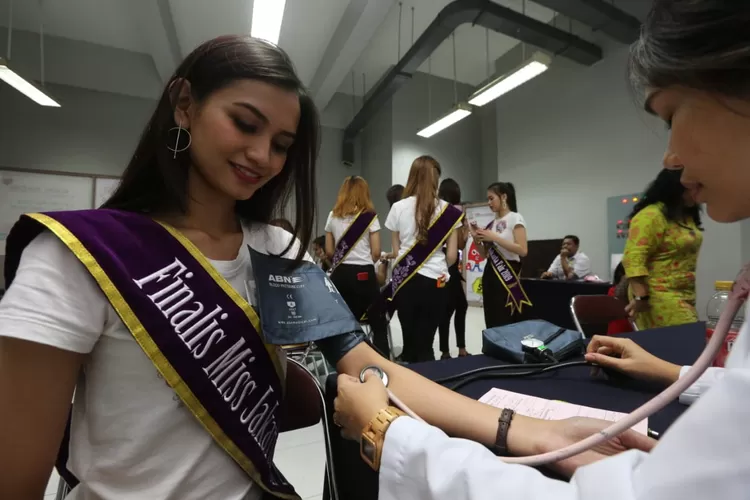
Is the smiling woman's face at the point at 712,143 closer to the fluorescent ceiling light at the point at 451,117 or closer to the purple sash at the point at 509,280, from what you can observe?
the purple sash at the point at 509,280

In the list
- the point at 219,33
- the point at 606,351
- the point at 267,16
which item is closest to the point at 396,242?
the point at 606,351

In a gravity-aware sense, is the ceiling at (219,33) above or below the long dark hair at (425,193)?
above

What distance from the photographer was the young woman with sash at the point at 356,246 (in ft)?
8.70

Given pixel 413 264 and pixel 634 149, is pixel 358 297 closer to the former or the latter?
pixel 413 264

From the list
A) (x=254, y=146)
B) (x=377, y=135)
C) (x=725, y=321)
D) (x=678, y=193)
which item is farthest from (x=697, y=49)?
(x=377, y=135)

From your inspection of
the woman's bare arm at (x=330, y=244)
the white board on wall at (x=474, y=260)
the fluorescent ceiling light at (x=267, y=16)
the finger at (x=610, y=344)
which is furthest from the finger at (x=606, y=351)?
the white board on wall at (x=474, y=260)

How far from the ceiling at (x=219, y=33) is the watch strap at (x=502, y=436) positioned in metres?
4.07

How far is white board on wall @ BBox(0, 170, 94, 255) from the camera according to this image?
4.57 meters

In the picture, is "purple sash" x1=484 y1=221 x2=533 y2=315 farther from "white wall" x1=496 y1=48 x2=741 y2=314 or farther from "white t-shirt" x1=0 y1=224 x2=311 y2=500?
"white wall" x1=496 y1=48 x2=741 y2=314

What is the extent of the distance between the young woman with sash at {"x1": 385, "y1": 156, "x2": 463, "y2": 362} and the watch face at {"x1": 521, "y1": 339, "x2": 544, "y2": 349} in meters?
1.33

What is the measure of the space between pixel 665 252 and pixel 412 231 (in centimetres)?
121

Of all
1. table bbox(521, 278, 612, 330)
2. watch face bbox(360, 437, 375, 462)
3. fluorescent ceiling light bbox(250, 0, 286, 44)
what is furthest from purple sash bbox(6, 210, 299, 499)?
table bbox(521, 278, 612, 330)

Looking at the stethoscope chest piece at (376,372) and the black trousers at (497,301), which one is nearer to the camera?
the stethoscope chest piece at (376,372)

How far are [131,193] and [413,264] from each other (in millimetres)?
1701
